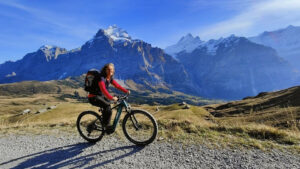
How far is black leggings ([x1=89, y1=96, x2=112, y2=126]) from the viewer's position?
30.7 feet

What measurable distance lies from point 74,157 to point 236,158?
6381 mm

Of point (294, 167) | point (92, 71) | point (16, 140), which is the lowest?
point (294, 167)

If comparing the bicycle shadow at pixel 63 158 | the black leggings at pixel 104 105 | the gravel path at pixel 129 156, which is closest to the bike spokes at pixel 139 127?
the gravel path at pixel 129 156

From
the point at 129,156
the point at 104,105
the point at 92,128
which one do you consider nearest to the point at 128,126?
the point at 104,105

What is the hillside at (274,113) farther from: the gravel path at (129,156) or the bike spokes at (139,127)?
the bike spokes at (139,127)

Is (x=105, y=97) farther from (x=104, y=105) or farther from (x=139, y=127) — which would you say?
(x=139, y=127)

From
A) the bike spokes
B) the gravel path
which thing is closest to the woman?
the bike spokes

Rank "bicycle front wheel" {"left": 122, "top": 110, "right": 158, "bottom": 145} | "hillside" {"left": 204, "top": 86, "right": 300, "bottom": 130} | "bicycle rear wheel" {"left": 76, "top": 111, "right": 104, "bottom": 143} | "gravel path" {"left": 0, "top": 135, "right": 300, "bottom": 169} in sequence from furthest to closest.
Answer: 1. "hillside" {"left": 204, "top": 86, "right": 300, "bottom": 130}
2. "bicycle rear wheel" {"left": 76, "top": 111, "right": 104, "bottom": 143}
3. "bicycle front wheel" {"left": 122, "top": 110, "right": 158, "bottom": 145}
4. "gravel path" {"left": 0, "top": 135, "right": 300, "bottom": 169}

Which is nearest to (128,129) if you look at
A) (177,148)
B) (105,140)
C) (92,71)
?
(105,140)

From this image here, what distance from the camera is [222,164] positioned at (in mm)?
6867

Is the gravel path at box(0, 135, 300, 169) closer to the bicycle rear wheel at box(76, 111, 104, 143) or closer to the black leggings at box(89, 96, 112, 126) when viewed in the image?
the bicycle rear wheel at box(76, 111, 104, 143)

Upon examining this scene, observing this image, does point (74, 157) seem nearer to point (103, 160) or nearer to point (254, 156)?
point (103, 160)

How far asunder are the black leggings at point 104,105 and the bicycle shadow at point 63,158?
1.51 m

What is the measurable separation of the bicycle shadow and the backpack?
2.72m
